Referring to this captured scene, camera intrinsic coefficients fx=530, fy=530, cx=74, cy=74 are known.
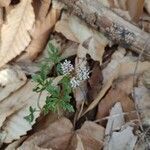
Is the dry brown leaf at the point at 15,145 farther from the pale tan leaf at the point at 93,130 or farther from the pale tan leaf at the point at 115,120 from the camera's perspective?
the pale tan leaf at the point at 115,120

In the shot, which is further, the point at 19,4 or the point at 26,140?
the point at 19,4

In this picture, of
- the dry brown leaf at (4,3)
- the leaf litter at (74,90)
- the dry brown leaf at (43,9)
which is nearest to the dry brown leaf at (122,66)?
the leaf litter at (74,90)

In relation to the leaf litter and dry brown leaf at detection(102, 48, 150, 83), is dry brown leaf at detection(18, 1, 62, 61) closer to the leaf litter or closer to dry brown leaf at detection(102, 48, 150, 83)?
the leaf litter

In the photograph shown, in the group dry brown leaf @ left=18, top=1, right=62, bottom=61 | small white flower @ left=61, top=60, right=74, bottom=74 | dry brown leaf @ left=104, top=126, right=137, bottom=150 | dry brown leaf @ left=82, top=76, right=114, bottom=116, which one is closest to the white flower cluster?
small white flower @ left=61, top=60, right=74, bottom=74

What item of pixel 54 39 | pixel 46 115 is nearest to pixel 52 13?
pixel 54 39

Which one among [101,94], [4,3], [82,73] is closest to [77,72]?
[82,73]

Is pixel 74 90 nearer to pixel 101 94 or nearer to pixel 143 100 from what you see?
pixel 101 94

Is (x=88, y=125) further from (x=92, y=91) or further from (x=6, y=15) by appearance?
(x=6, y=15)
